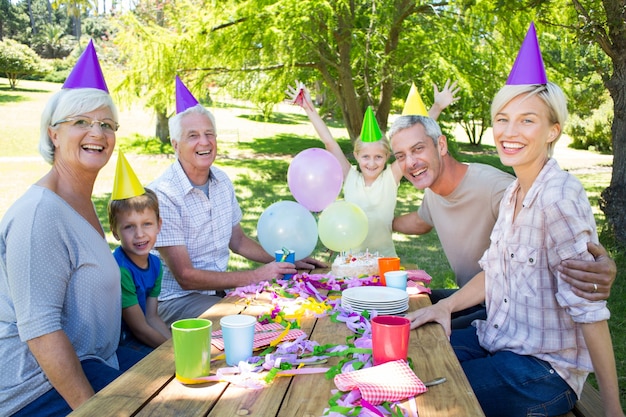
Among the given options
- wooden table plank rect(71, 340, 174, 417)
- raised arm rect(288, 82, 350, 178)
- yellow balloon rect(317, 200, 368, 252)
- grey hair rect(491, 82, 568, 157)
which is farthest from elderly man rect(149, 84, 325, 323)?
grey hair rect(491, 82, 568, 157)

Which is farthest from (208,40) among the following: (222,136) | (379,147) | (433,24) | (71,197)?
(222,136)

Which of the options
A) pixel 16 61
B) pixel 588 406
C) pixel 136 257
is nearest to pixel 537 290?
pixel 588 406

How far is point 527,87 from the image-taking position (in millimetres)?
2182

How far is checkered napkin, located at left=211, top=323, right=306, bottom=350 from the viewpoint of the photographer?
6.52 ft

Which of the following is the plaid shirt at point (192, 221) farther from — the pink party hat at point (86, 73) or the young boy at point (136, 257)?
the pink party hat at point (86, 73)

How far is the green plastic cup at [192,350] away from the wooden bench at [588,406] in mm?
1450

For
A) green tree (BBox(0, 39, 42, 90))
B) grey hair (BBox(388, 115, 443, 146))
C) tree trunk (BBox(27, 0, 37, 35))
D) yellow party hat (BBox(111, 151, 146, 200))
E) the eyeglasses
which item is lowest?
yellow party hat (BBox(111, 151, 146, 200))

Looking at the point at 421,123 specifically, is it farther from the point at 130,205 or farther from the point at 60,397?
the point at 60,397

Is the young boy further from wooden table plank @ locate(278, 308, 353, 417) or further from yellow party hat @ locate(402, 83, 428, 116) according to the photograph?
yellow party hat @ locate(402, 83, 428, 116)

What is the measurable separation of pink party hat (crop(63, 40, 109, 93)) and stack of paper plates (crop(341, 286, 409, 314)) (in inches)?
58.3

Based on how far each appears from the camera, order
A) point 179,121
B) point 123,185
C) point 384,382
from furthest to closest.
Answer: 1. point 179,121
2. point 123,185
3. point 384,382

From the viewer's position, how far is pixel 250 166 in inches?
581

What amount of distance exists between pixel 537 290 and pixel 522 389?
0.38m

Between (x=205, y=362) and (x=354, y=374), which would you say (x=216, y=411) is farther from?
(x=354, y=374)
